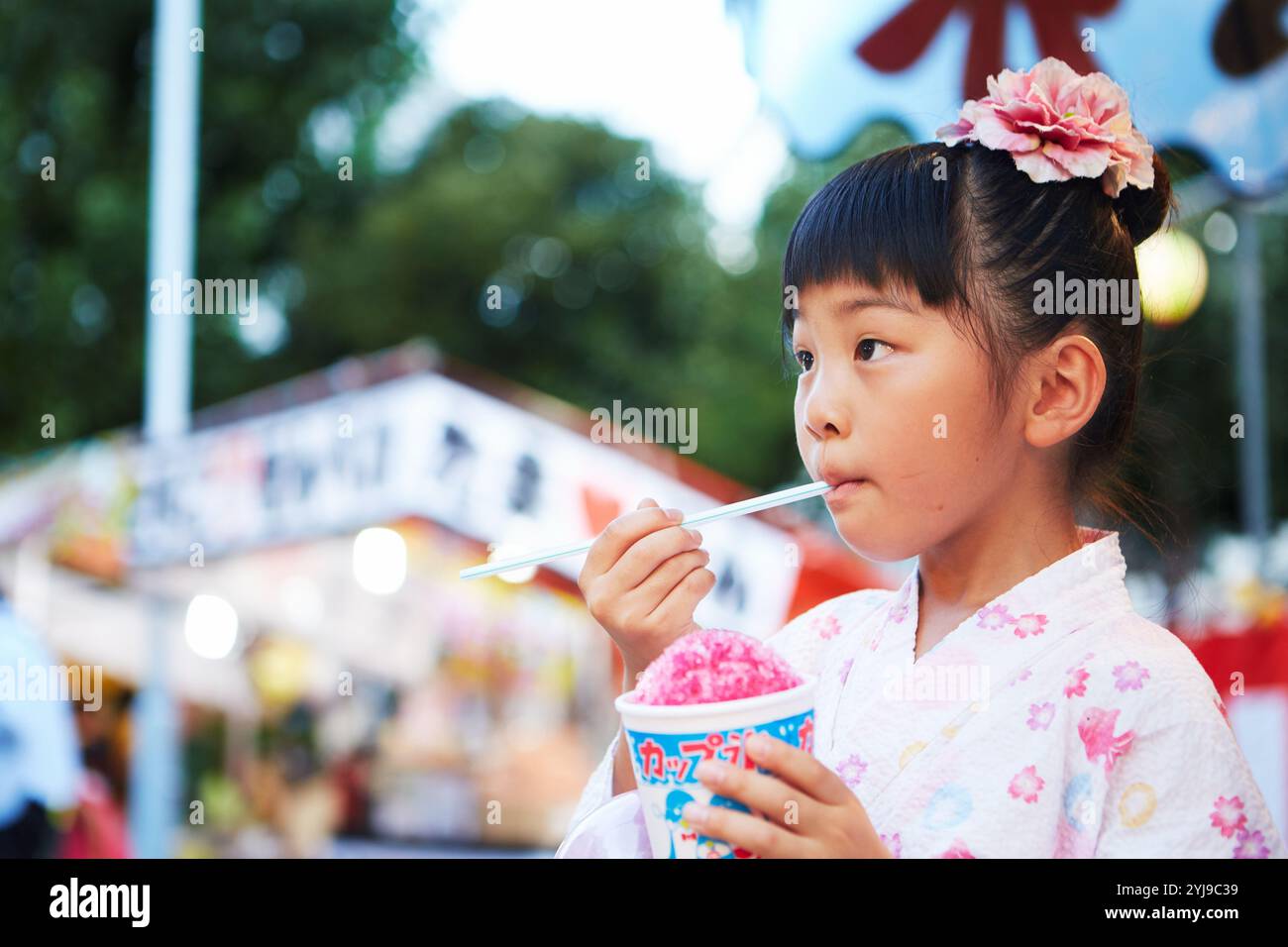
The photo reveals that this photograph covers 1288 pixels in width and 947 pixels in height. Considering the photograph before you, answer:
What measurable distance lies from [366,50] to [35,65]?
257cm

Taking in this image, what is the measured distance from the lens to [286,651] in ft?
15.2

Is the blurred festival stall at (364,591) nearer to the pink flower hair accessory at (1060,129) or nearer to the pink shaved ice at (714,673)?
the pink flower hair accessory at (1060,129)

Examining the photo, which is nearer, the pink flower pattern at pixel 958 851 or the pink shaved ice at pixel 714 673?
the pink shaved ice at pixel 714 673

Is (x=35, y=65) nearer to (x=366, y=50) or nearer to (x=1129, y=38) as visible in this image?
(x=366, y=50)

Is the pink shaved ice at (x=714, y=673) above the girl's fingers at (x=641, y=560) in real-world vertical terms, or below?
below

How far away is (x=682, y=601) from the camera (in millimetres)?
944

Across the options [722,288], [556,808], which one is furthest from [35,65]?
[556,808]

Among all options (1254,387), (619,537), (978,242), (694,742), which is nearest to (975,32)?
(978,242)

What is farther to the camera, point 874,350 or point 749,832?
point 874,350

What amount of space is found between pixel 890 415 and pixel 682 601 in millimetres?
213

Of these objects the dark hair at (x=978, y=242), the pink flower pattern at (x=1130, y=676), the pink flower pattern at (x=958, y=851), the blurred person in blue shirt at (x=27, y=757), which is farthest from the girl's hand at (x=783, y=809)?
the blurred person in blue shirt at (x=27, y=757)

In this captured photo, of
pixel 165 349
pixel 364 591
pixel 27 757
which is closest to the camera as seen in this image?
pixel 27 757

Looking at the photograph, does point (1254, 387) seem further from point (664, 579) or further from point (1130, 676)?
point (664, 579)

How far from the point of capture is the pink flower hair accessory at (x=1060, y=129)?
3.23ft
